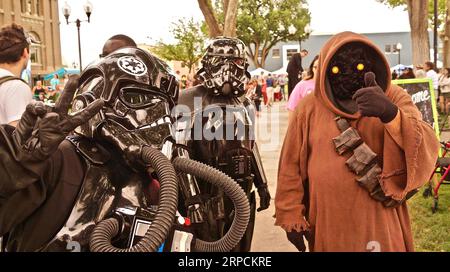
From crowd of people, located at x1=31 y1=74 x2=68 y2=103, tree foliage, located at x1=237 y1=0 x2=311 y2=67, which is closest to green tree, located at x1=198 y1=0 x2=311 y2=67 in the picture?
tree foliage, located at x1=237 y1=0 x2=311 y2=67

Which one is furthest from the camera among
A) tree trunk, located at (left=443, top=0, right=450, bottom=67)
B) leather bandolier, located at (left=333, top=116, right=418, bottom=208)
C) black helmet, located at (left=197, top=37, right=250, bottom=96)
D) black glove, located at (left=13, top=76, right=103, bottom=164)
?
tree trunk, located at (left=443, top=0, right=450, bottom=67)

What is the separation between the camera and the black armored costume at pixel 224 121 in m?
2.99

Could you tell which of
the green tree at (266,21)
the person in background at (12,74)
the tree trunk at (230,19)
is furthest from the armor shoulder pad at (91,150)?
the green tree at (266,21)

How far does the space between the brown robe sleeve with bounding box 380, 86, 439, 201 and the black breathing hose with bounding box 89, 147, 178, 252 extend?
0.93m

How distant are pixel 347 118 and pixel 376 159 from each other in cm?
21

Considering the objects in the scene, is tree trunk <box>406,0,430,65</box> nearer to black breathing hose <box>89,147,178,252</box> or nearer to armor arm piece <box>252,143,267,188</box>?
armor arm piece <box>252,143,267,188</box>

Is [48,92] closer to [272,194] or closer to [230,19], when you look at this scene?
[230,19]

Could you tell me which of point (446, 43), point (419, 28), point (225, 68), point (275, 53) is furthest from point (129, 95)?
point (275, 53)

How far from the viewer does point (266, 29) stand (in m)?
47.7

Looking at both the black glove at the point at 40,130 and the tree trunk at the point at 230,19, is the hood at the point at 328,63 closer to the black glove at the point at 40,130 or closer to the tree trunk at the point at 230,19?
the black glove at the point at 40,130

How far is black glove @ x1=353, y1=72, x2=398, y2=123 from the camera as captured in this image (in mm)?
1973

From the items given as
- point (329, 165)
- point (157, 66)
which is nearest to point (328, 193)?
point (329, 165)

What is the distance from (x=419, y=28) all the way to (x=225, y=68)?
13.9 meters
